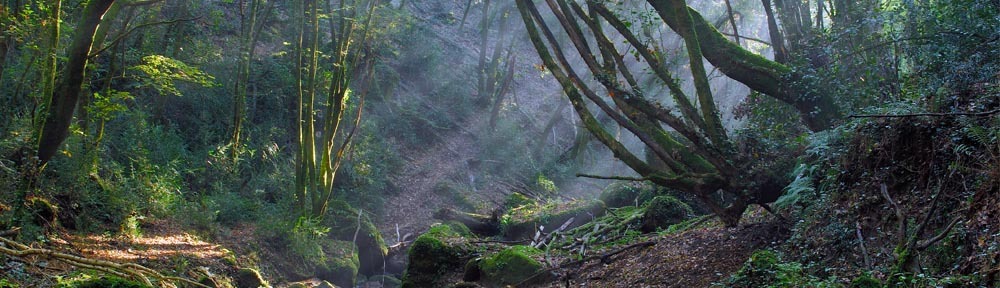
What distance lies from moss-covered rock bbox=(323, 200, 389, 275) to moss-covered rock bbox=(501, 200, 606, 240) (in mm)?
2861

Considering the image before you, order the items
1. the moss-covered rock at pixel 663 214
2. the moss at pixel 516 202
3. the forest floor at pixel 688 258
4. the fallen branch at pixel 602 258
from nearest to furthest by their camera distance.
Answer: the forest floor at pixel 688 258, the fallen branch at pixel 602 258, the moss-covered rock at pixel 663 214, the moss at pixel 516 202

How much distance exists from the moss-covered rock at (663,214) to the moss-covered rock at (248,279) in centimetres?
646

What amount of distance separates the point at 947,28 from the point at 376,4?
12.5 meters

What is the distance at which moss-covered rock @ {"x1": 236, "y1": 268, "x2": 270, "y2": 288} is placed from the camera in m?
11.1

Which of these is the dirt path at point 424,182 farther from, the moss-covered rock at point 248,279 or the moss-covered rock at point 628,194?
the moss-covered rock at point 248,279

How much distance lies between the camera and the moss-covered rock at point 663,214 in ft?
40.9

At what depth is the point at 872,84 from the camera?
29.2 ft

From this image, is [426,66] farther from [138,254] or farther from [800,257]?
[800,257]

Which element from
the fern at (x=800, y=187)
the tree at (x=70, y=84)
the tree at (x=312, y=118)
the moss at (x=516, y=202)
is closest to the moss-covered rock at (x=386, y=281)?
the tree at (x=312, y=118)

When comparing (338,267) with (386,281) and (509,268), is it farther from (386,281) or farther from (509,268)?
(509,268)

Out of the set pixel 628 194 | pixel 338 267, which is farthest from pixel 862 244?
pixel 628 194

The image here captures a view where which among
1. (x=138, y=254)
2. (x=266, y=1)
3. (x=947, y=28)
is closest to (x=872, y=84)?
(x=947, y=28)

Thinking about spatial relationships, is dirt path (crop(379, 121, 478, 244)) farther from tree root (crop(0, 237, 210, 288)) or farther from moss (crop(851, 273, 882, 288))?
moss (crop(851, 273, 882, 288))

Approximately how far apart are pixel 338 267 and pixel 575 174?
5577 mm
